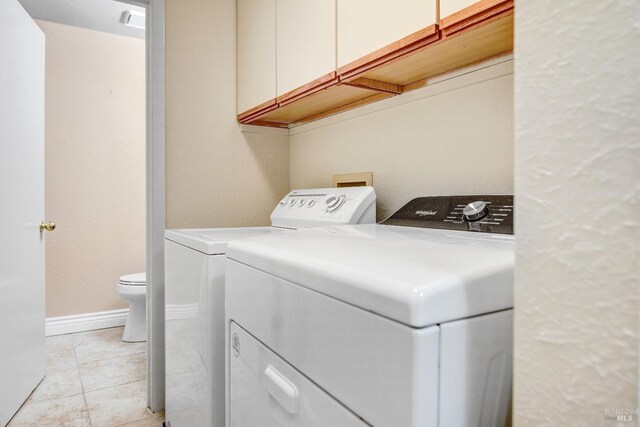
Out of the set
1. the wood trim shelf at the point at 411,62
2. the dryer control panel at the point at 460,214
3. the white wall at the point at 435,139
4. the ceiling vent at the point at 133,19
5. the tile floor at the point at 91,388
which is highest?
the ceiling vent at the point at 133,19

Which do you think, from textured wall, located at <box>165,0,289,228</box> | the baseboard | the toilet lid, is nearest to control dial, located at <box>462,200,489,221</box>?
textured wall, located at <box>165,0,289,228</box>

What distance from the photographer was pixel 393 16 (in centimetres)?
109

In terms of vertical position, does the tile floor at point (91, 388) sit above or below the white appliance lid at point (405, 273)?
below

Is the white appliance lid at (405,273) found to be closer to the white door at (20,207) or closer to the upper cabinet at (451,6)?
the upper cabinet at (451,6)

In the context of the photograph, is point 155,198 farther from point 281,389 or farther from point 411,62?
point 281,389

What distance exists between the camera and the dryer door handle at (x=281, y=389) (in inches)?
26.6

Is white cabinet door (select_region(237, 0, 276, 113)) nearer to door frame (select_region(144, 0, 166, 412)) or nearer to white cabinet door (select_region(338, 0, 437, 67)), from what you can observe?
door frame (select_region(144, 0, 166, 412))

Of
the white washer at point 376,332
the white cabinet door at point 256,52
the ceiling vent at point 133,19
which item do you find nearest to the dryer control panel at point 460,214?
the white washer at point 376,332

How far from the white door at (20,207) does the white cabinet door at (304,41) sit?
1.23 meters

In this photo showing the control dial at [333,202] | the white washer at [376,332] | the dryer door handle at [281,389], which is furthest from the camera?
the control dial at [333,202]

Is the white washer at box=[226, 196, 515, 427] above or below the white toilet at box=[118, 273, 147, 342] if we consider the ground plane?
above

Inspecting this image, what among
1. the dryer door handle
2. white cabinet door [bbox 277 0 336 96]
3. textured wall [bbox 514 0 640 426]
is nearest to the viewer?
textured wall [bbox 514 0 640 426]

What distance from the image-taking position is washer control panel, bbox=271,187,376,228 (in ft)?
4.67

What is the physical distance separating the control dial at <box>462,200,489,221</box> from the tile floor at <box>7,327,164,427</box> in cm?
165
